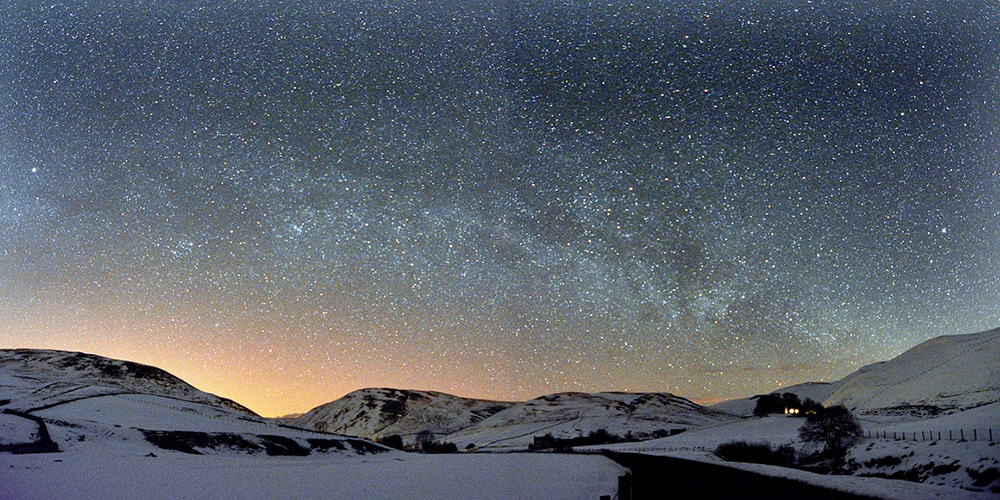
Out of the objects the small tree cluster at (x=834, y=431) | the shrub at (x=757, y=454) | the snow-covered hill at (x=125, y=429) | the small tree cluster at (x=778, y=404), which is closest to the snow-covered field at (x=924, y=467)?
the small tree cluster at (x=834, y=431)

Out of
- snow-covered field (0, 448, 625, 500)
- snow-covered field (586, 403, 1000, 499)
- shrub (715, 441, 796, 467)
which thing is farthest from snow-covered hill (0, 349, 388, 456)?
→ snow-covered field (586, 403, 1000, 499)

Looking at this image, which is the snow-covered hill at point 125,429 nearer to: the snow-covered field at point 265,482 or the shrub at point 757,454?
the snow-covered field at point 265,482

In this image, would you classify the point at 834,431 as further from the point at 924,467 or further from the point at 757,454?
the point at 924,467

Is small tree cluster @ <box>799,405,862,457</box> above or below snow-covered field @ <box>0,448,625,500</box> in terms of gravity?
above

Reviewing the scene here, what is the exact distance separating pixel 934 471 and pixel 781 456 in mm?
36590

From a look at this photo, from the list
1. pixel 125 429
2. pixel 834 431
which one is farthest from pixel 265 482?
pixel 125 429

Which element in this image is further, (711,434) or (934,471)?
(711,434)

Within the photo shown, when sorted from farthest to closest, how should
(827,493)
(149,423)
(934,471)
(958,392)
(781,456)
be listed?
(958,392)
(149,423)
(781,456)
(934,471)
(827,493)

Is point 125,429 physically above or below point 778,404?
below

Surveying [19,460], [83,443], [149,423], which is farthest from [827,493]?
[149,423]

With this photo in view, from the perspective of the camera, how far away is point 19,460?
163ft

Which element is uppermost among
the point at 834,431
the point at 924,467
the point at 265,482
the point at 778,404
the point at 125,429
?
the point at 778,404

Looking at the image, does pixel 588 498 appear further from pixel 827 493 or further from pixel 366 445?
pixel 366 445

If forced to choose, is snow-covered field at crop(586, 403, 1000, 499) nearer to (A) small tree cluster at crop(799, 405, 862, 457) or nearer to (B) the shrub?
(A) small tree cluster at crop(799, 405, 862, 457)
